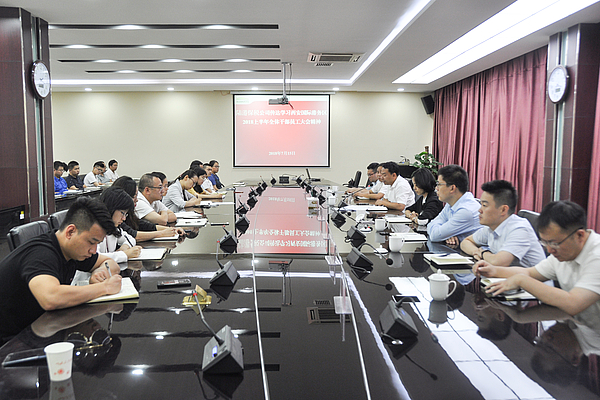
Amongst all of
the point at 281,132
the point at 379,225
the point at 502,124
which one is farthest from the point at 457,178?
the point at 281,132

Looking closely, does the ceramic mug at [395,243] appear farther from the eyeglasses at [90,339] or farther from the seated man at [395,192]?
the seated man at [395,192]

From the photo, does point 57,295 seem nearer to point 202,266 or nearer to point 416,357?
point 202,266

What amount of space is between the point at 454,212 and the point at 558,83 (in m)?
3.12

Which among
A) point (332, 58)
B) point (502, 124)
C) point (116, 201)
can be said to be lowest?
point (116, 201)

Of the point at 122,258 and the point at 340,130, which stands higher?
the point at 340,130

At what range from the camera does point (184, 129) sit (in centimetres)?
986

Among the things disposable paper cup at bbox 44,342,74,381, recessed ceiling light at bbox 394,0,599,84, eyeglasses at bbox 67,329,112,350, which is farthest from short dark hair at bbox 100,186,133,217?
recessed ceiling light at bbox 394,0,599,84

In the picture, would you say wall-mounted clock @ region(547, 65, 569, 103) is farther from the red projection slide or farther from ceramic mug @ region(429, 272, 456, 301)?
the red projection slide

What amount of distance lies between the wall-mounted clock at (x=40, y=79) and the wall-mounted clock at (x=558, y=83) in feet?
18.3

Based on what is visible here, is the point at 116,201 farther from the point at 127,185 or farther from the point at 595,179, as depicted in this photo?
the point at 595,179

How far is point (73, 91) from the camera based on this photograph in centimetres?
967

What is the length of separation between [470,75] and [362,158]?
300cm

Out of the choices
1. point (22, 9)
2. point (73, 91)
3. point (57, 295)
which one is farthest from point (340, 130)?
point (57, 295)

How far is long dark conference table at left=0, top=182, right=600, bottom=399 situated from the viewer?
1.01 metres
